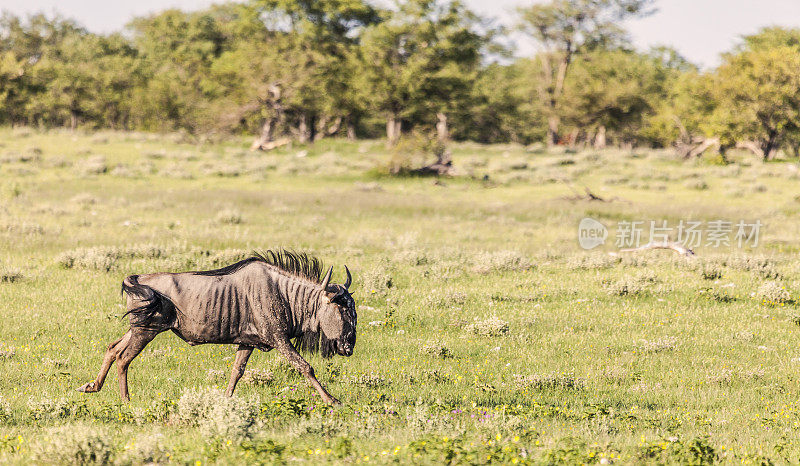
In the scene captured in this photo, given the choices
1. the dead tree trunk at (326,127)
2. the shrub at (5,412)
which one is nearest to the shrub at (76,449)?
the shrub at (5,412)

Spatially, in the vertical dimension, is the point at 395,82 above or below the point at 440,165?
above

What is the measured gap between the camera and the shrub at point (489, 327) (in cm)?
1211

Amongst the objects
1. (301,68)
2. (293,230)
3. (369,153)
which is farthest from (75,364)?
(301,68)

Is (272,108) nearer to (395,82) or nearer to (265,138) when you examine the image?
(265,138)

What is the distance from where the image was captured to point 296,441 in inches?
272

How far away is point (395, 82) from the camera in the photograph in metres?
59.9

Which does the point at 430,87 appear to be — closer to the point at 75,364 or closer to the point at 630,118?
the point at 630,118

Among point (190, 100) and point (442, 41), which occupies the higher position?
point (442, 41)

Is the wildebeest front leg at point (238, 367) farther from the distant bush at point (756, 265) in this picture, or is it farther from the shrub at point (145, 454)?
the distant bush at point (756, 265)

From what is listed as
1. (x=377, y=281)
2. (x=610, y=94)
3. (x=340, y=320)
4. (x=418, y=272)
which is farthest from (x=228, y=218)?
(x=610, y=94)

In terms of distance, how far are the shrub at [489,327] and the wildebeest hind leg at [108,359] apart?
20.0ft

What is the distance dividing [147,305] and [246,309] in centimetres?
106

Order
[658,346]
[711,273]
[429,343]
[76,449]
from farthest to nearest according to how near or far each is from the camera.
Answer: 1. [711,273]
2. [658,346]
3. [429,343]
4. [76,449]

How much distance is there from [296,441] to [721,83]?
5550 centimetres
